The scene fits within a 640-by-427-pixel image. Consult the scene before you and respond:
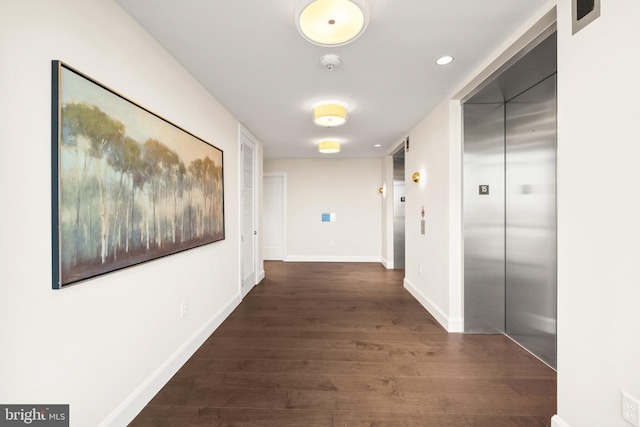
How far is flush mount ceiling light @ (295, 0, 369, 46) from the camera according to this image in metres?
1.44

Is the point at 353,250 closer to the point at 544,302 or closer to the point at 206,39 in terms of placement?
the point at 544,302

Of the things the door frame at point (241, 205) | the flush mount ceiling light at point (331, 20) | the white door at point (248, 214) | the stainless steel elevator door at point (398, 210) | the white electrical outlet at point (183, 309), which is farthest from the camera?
the stainless steel elevator door at point (398, 210)

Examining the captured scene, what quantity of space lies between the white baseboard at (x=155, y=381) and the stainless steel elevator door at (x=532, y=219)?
3.24 metres

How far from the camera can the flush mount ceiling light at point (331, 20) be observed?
4.73ft

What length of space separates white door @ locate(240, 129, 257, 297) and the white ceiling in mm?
817

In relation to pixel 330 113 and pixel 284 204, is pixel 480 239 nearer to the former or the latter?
pixel 330 113

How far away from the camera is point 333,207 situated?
700 centimetres

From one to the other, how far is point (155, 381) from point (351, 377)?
4.93ft

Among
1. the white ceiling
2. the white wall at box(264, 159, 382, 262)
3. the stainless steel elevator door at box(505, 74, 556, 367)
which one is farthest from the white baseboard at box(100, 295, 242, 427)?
the white wall at box(264, 159, 382, 262)
